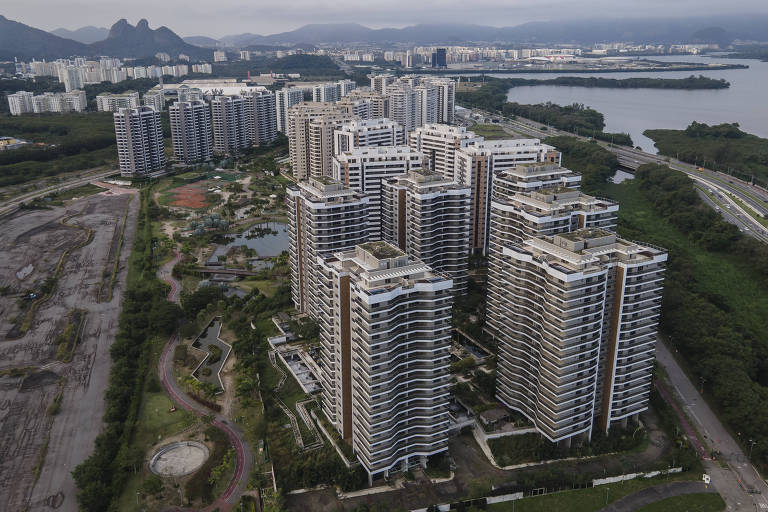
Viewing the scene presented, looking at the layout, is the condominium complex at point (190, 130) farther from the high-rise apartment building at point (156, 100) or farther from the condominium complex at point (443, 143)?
the condominium complex at point (443, 143)

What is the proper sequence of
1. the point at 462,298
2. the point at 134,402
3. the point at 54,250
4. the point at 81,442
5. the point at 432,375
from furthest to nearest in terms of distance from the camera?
the point at 54,250
the point at 462,298
the point at 134,402
the point at 81,442
the point at 432,375

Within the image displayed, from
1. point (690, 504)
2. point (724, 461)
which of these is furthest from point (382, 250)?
point (724, 461)

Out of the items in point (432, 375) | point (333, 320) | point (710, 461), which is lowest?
point (710, 461)

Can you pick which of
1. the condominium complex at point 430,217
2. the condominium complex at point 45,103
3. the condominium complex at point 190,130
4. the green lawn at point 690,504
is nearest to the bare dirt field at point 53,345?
the condominium complex at point 430,217

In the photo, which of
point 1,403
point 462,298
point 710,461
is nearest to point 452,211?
point 462,298

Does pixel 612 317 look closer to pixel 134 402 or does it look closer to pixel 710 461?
pixel 710 461

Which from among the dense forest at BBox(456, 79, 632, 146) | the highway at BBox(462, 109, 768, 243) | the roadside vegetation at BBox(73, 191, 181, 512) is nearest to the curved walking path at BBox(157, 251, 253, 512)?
the roadside vegetation at BBox(73, 191, 181, 512)
